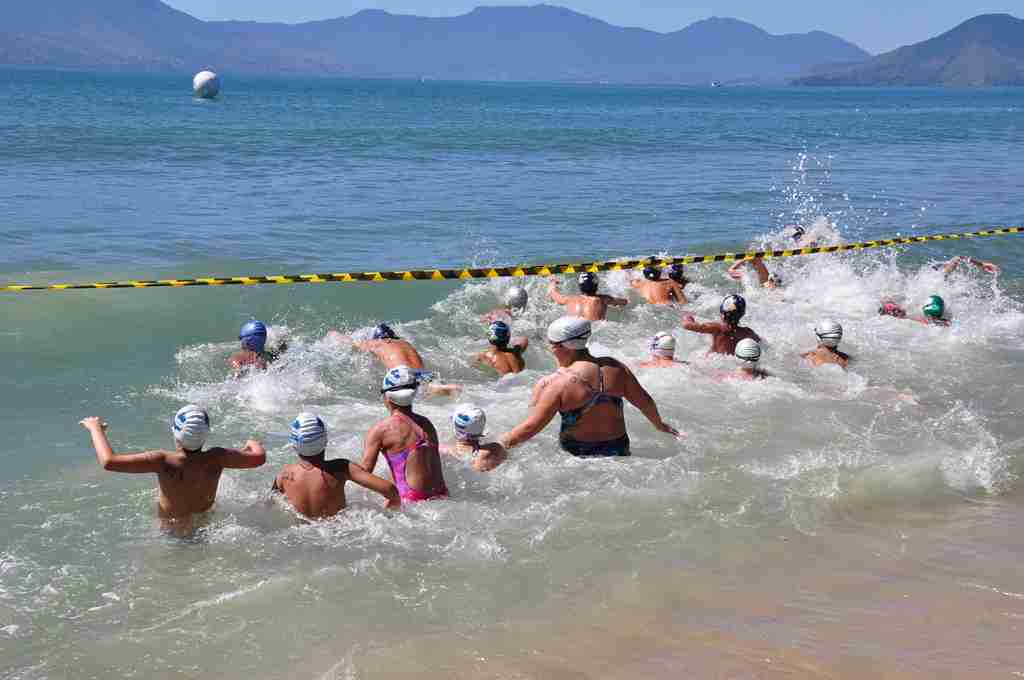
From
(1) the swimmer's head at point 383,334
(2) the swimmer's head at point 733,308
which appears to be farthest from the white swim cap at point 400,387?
(2) the swimmer's head at point 733,308

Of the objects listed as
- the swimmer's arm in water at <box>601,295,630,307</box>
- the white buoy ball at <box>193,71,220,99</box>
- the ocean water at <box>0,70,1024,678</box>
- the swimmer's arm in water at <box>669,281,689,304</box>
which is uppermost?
the white buoy ball at <box>193,71,220,99</box>

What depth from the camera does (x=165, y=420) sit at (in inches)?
394

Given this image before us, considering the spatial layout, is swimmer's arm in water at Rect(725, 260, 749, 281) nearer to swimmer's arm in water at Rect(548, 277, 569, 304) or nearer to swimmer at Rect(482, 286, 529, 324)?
swimmer's arm in water at Rect(548, 277, 569, 304)

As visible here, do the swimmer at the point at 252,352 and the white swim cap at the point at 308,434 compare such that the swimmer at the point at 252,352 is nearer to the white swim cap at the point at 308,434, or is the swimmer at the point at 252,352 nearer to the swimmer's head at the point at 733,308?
the white swim cap at the point at 308,434

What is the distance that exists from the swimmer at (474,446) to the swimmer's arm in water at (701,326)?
11.8ft

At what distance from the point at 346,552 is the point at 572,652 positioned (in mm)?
1816

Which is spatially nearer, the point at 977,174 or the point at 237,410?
the point at 237,410

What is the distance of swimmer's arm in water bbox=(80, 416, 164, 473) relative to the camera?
6.55 meters

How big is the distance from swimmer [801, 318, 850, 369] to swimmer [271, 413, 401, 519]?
6.00 metres

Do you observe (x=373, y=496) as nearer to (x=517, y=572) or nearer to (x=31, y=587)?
(x=517, y=572)

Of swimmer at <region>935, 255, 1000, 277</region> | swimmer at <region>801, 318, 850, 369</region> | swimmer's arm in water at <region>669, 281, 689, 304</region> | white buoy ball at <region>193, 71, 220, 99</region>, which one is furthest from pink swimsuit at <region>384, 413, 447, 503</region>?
white buoy ball at <region>193, 71, 220, 99</region>

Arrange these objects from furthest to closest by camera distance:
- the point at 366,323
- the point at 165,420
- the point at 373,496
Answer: the point at 366,323, the point at 165,420, the point at 373,496

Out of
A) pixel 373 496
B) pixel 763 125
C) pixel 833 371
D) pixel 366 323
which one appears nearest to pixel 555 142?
pixel 763 125

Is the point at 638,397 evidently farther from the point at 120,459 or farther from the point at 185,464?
the point at 120,459
